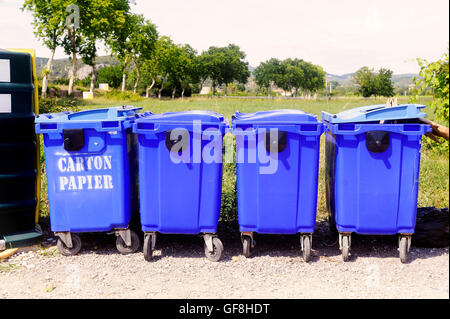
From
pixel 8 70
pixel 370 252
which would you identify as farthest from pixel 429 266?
pixel 8 70

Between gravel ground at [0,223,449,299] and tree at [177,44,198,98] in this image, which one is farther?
tree at [177,44,198,98]

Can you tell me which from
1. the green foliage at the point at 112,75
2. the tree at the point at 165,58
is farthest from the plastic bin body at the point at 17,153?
the green foliage at the point at 112,75

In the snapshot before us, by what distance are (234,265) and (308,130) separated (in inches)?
55.3

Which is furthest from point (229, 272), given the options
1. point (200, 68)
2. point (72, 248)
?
point (200, 68)

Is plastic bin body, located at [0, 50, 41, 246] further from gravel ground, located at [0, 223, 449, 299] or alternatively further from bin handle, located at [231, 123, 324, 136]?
bin handle, located at [231, 123, 324, 136]

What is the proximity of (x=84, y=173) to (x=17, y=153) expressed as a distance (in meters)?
0.79

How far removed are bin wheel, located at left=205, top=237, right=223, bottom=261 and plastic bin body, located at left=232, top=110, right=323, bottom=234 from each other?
0.26 m

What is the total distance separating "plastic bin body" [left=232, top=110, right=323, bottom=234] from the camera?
384 centimetres

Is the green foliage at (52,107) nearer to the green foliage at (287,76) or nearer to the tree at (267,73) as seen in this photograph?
the green foliage at (287,76)

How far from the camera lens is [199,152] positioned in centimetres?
391

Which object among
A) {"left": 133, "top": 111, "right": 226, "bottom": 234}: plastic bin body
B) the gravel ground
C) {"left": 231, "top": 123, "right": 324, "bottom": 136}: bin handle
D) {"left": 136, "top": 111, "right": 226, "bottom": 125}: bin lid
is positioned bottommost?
the gravel ground

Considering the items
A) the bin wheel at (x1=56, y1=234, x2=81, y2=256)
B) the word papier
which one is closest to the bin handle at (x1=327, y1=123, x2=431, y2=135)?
the word papier
